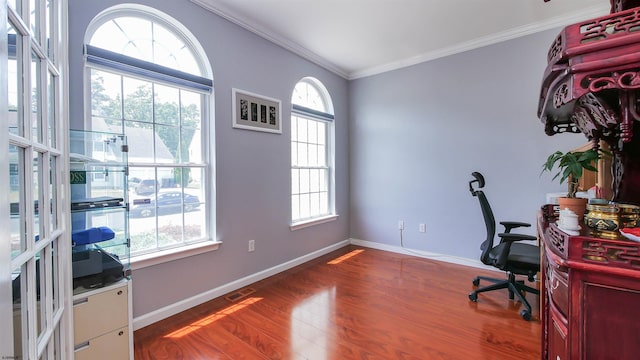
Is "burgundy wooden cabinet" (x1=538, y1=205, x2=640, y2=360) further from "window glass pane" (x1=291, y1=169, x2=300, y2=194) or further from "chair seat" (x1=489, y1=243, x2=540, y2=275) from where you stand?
"window glass pane" (x1=291, y1=169, x2=300, y2=194)

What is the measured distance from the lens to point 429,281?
2912mm

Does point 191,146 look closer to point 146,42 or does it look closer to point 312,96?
point 146,42

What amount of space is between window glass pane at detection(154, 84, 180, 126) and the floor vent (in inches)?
65.2

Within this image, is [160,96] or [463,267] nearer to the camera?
[160,96]

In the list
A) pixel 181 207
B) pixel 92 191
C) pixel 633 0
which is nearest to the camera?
pixel 633 0

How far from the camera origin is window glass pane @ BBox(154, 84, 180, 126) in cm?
224

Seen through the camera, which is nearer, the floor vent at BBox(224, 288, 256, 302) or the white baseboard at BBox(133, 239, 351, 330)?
the white baseboard at BBox(133, 239, 351, 330)

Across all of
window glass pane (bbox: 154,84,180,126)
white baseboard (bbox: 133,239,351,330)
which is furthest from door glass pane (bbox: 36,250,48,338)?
window glass pane (bbox: 154,84,180,126)

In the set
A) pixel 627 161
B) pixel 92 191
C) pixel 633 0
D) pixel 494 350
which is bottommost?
pixel 494 350

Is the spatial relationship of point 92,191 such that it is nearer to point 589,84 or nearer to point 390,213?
point 589,84

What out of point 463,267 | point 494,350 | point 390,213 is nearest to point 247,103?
point 390,213

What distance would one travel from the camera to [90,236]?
1.47 meters

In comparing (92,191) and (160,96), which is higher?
(160,96)

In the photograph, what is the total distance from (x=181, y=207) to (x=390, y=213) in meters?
2.75
